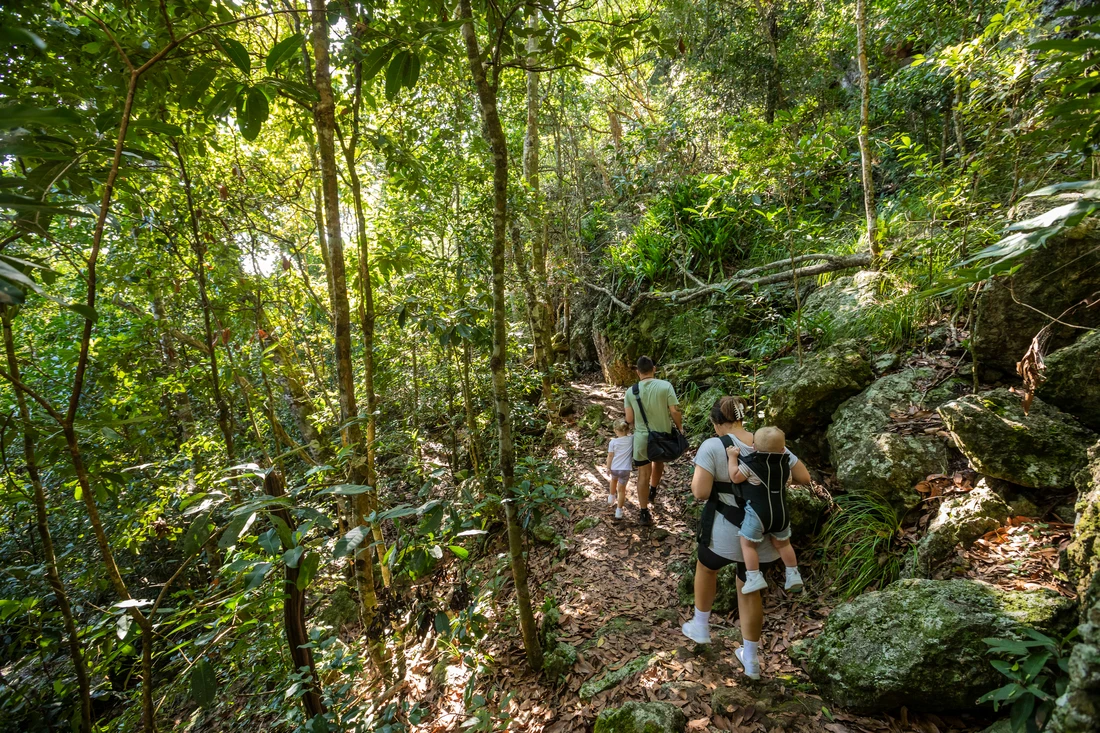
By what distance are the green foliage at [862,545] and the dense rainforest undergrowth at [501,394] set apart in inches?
1.1

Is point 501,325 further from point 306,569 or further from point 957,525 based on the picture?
point 957,525

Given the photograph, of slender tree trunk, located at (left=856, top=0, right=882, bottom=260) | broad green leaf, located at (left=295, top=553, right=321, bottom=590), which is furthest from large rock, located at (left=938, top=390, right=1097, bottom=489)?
broad green leaf, located at (left=295, top=553, right=321, bottom=590)

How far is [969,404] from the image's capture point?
3182 millimetres

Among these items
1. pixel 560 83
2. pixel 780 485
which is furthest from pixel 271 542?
pixel 560 83

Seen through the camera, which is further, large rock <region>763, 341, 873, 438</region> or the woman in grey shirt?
large rock <region>763, 341, 873, 438</region>

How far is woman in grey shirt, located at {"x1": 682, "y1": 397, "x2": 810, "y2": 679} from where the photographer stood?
2850 millimetres

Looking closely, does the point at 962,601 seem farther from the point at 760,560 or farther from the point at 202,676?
the point at 202,676

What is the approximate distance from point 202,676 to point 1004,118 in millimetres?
6161

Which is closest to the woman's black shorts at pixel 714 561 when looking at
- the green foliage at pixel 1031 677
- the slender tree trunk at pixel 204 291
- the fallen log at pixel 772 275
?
the green foliage at pixel 1031 677

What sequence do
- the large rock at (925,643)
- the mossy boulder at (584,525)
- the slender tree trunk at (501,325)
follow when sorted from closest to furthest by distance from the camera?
the large rock at (925,643)
the slender tree trunk at (501,325)
the mossy boulder at (584,525)

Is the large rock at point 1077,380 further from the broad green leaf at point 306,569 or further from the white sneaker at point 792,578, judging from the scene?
the broad green leaf at point 306,569

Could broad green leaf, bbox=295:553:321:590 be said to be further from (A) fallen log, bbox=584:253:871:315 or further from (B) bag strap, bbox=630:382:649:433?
(A) fallen log, bbox=584:253:871:315

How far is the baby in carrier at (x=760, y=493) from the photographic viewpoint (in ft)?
9.24

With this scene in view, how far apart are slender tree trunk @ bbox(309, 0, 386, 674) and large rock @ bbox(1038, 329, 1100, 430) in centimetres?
466
